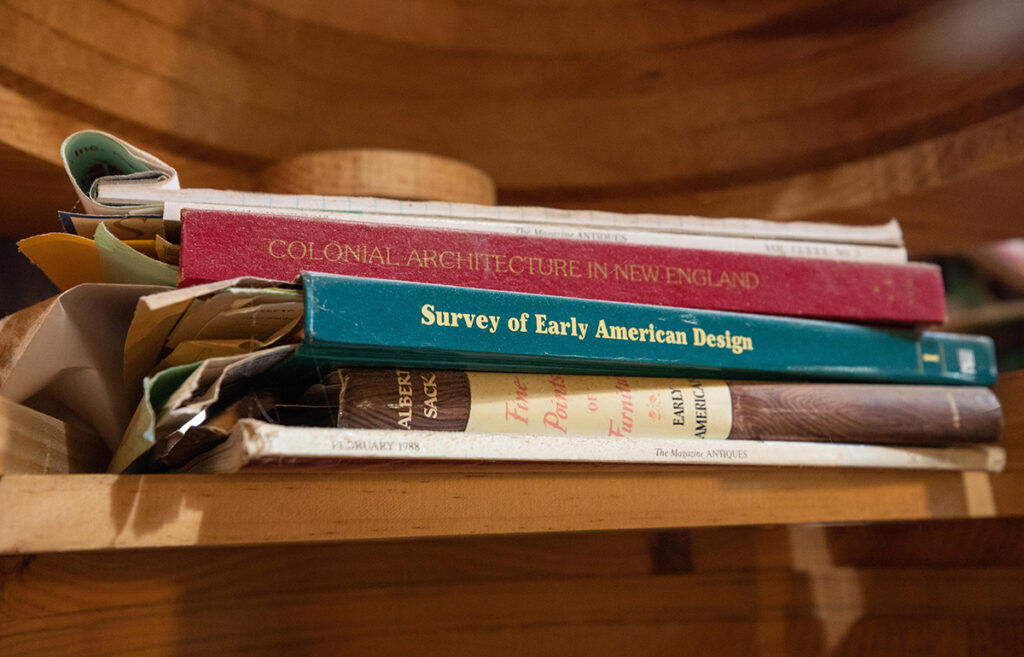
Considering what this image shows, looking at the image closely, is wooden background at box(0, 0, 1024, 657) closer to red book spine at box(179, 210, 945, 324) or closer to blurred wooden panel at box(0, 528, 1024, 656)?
→ blurred wooden panel at box(0, 528, 1024, 656)

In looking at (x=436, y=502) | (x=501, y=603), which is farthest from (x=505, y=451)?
(x=501, y=603)

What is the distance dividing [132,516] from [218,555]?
242mm

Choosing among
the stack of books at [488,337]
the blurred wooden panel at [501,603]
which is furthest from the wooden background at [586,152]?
the stack of books at [488,337]

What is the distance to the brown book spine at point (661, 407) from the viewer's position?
40cm

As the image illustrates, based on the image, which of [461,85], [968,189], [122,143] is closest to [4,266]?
[122,143]

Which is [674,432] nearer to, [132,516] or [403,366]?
[403,366]

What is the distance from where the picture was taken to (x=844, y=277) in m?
0.54

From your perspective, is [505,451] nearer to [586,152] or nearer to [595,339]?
[595,339]

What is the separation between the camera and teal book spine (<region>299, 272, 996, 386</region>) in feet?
1.26

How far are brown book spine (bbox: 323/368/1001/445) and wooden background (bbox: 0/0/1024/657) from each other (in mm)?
232

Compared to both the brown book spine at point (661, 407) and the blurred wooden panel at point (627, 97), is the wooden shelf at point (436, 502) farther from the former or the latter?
the blurred wooden panel at point (627, 97)

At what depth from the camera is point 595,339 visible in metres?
0.43

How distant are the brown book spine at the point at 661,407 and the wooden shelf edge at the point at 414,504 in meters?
0.03

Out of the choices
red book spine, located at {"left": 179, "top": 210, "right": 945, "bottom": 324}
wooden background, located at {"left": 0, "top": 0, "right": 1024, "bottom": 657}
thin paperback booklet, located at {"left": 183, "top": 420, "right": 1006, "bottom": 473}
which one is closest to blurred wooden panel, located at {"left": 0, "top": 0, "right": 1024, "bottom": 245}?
wooden background, located at {"left": 0, "top": 0, "right": 1024, "bottom": 657}
